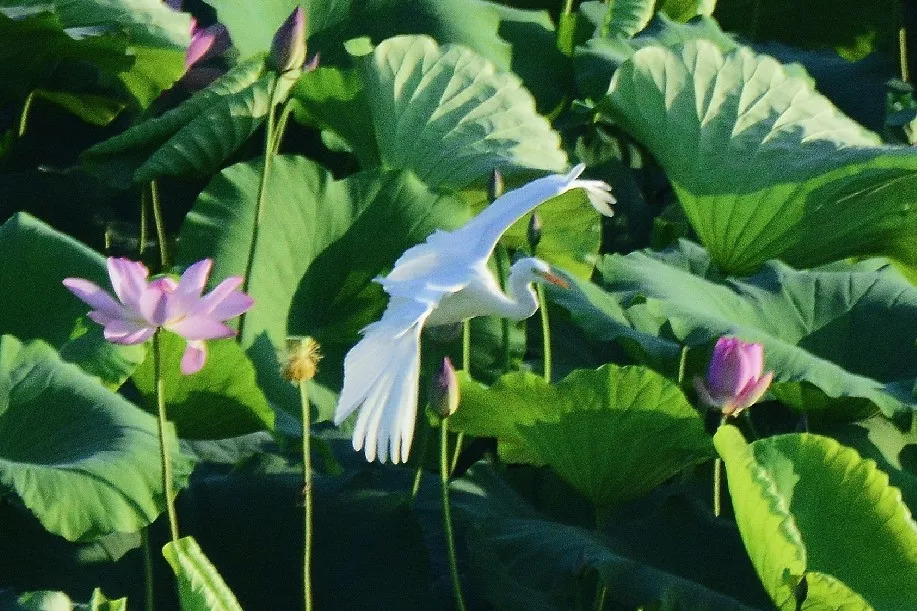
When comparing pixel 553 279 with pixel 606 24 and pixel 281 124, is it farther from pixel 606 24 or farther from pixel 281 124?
pixel 606 24

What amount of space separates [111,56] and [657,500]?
2.92 feet

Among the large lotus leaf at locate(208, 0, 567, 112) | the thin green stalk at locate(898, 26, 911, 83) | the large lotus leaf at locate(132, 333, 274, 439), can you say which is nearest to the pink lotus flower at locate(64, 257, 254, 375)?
the large lotus leaf at locate(132, 333, 274, 439)

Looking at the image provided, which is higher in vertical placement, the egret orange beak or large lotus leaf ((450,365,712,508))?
the egret orange beak

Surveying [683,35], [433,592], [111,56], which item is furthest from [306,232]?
[683,35]

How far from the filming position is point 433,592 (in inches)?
54.2

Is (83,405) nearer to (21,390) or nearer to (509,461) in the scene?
(21,390)

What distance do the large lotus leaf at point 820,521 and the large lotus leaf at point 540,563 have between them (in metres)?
0.08

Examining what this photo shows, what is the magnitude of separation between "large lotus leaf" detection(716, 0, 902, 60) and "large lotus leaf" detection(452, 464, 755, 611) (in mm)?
1644

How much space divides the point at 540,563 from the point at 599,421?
0.14m

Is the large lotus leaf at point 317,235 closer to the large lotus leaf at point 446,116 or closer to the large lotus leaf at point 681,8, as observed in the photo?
the large lotus leaf at point 446,116

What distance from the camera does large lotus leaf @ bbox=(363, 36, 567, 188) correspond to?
5.68ft

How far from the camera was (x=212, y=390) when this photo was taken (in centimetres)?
138

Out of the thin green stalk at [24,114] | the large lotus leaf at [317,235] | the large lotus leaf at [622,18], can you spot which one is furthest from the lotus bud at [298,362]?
the large lotus leaf at [622,18]

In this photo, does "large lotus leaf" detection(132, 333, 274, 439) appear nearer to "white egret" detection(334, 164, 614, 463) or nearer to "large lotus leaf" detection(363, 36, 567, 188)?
"white egret" detection(334, 164, 614, 463)
